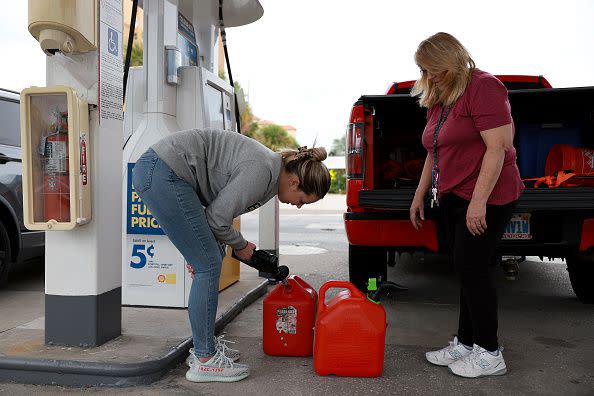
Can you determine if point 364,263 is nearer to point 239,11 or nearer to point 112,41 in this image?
point 112,41

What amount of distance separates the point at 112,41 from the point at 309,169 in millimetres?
1404

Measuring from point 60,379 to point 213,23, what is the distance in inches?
140

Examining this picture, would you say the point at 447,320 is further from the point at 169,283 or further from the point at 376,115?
the point at 169,283

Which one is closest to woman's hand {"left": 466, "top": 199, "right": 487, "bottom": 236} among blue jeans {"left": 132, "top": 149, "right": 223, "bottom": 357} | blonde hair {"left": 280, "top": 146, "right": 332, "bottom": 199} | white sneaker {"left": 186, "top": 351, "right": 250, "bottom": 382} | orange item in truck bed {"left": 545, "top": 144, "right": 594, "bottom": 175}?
blonde hair {"left": 280, "top": 146, "right": 332, "bottom": 199}

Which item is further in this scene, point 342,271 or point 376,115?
point 342,271

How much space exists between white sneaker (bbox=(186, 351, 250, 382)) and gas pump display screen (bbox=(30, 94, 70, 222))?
1074mm

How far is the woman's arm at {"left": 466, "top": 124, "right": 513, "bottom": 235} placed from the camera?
2.71 metres

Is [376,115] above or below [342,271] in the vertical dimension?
above

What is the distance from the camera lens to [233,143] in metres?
2.79

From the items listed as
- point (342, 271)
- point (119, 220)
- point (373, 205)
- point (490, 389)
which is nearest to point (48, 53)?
point (119, 220)

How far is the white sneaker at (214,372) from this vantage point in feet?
9.45

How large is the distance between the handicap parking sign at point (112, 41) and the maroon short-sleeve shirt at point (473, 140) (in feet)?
6.08

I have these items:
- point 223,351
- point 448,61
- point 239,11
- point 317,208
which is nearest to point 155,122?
point 239,11

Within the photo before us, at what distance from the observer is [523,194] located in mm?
3328
